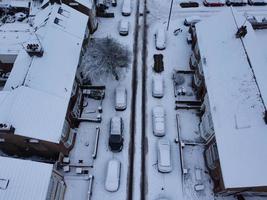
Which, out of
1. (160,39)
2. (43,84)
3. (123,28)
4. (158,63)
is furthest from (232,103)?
(123,28)

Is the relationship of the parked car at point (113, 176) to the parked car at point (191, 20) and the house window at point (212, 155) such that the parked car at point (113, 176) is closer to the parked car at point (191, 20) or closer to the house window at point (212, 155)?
the house window at point (212, 155)

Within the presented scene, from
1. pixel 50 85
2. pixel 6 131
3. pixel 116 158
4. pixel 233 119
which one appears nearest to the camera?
pixel 6 131

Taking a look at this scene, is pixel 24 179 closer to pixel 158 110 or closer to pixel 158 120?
pixel 158 120

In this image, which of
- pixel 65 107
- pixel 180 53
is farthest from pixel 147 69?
pixel 65 107

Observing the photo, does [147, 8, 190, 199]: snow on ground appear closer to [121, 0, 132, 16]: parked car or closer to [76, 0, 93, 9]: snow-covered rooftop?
[121, 0, 132, 16]: parked car

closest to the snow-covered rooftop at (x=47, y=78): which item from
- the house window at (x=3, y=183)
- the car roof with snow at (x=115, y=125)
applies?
the house window at (x=3, y=183)

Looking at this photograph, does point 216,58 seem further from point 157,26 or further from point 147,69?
point 157,26

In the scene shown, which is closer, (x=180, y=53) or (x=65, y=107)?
(x=65, y=107)
